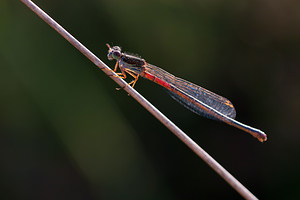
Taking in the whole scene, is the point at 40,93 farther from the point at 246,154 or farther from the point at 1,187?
the point at 246,154

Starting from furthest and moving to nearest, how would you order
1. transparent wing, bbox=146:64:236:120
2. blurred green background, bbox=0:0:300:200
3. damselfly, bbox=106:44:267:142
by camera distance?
1. blurred green background, bbox=0:0:300:200
2. transparent wing, bbox=146:64:236:120
3. damselfly, bbox=106:44:267:142

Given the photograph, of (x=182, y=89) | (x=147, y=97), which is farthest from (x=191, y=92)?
(x=147, y=97)

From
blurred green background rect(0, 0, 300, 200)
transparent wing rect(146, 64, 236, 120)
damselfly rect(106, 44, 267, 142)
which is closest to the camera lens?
damselfly rect(106, 44, 267, 142)

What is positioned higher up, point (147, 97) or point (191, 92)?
point (147, 97)

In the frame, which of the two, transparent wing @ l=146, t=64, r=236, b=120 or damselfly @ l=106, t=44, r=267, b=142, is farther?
transparent wing @ l=146, t=64, r=236, b=120

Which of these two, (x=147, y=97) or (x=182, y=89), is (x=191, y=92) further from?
(x=147, y=97)

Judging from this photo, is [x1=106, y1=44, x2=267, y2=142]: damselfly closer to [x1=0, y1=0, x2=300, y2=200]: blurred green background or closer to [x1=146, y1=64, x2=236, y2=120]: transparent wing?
[x1=146, y1=64, x2=236, y2=120]: transparent wing

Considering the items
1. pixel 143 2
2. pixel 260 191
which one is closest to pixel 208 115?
pixel 260 191

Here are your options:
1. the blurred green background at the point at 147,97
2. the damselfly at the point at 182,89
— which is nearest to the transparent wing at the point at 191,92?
the damselfly at the point at 182,89

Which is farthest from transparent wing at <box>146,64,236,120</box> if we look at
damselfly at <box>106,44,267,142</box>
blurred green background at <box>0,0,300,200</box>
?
blurred green background at <box>0,0,300,200</box>
